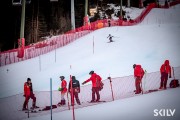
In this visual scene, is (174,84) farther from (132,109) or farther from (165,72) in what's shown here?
(132,109)

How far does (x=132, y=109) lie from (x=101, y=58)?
706 centimetres

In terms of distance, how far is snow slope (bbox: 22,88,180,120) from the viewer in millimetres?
7696

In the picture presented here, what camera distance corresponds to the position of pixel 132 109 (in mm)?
8172

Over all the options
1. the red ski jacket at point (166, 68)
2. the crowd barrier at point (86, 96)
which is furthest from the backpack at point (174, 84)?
the red ski jacket at point (166, 68)

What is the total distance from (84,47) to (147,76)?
6833 mm

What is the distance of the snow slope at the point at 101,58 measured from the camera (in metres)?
13.2

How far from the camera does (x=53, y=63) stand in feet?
52.0

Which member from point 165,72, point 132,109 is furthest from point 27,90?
point 165,72

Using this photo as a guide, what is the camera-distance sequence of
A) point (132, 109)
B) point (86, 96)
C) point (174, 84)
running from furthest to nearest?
1. point (86, 96)
2. point (174, 84)
3. point (132, 109)

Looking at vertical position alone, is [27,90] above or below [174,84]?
below

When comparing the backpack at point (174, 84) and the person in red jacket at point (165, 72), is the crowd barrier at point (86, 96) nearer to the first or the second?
the backpack at point (174, 84)

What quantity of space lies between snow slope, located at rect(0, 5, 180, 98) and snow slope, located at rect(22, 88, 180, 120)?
11.5 feet

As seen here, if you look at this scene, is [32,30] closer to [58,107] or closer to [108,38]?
[108,38]

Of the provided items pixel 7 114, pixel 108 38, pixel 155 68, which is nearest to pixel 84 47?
pixel 108 38
